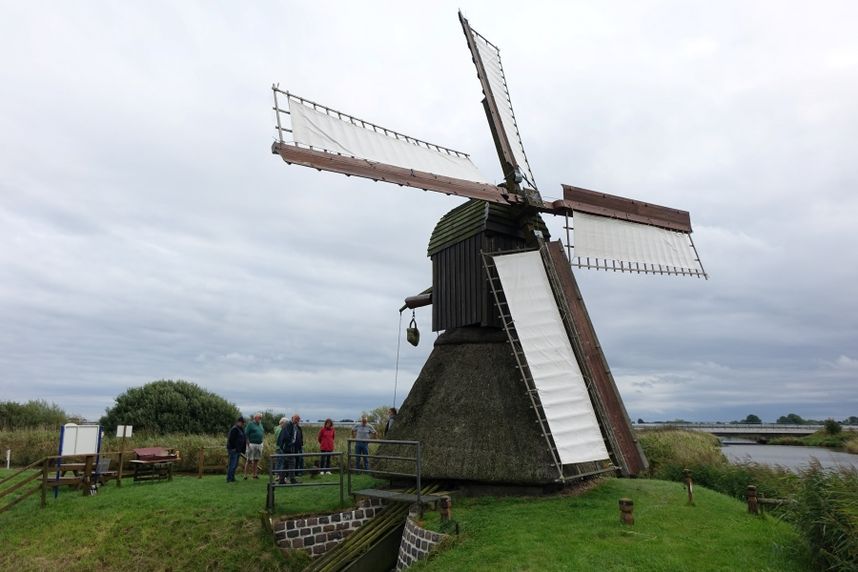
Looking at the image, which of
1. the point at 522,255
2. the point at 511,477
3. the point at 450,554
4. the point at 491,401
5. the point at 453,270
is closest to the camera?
the point at 450,554

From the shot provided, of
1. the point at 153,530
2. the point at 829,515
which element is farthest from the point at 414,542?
the point at 829,515

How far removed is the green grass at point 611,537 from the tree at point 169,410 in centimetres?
→ 2202

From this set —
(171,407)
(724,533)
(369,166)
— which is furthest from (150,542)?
(171,407)

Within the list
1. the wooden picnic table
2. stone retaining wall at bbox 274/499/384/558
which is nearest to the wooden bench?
the wooden picnic table

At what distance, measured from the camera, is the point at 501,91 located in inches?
550

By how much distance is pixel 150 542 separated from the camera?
9875 mm

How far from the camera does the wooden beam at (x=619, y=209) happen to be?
12.3 m

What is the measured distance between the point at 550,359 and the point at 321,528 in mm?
5170

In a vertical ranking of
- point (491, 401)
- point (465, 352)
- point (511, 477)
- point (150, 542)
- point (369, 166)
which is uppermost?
point (369, 166)

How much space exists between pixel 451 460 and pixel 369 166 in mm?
5437

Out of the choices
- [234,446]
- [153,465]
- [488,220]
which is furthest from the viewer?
[153,465]

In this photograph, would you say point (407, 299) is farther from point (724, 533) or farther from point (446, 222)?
point (724, 533)

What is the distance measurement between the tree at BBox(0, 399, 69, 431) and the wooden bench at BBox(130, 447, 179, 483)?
1783 centimetres

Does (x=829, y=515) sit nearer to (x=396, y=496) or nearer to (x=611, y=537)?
(x=611, y=537)
